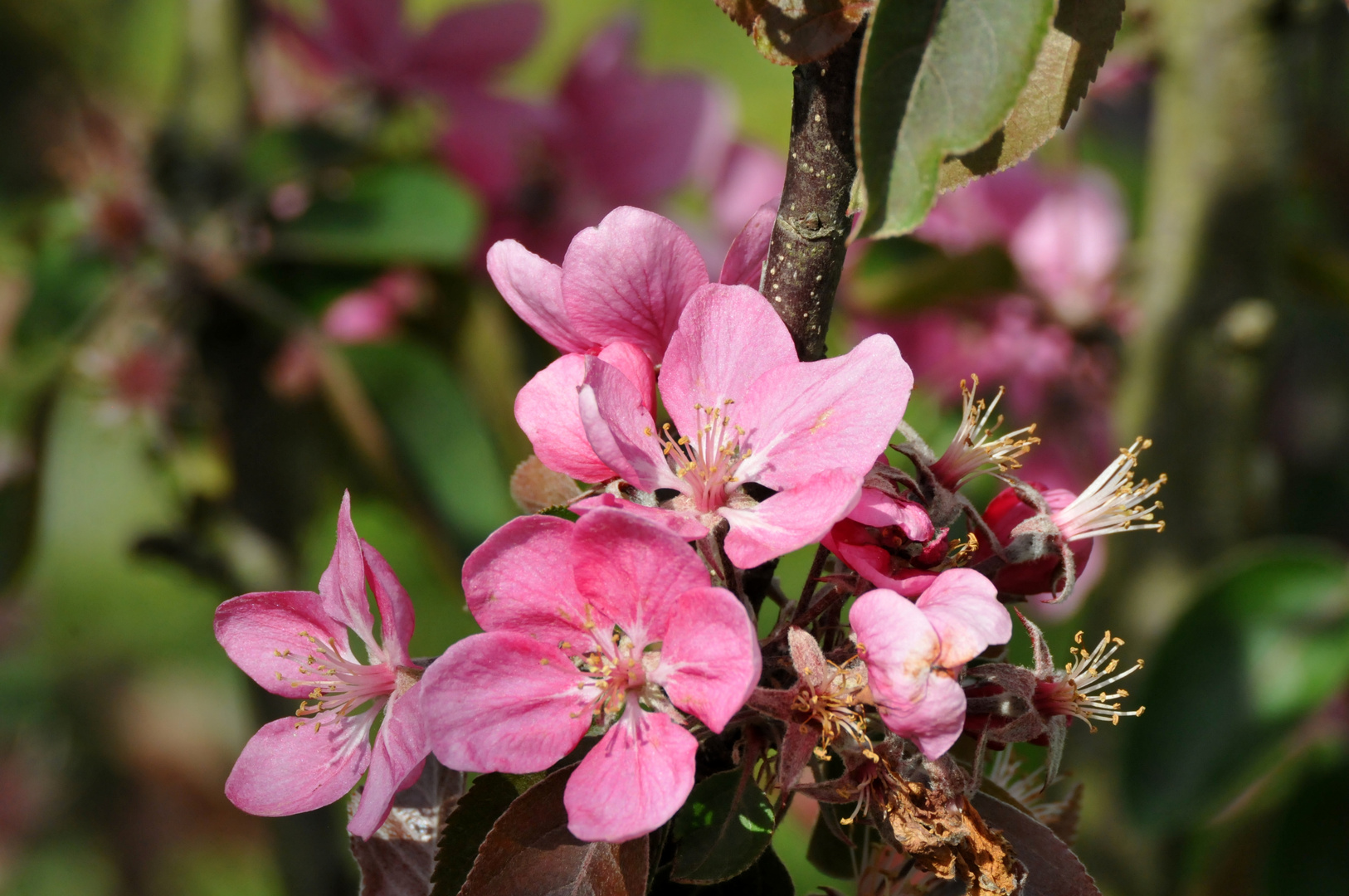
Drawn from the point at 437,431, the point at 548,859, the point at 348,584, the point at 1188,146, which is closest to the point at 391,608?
the point at 348,584

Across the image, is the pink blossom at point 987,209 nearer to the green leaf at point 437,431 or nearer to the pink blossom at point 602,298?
the green leaf at point 437,431

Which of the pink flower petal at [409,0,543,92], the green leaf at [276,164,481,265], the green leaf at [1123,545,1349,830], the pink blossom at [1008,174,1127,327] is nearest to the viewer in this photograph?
the green leaf at [1123,545,1349,830]

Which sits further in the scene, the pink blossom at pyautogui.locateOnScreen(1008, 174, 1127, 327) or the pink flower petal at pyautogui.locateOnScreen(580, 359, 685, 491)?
the pink blossom at pyautogui.locateOnScreen(1008, 174, 1127, 327)

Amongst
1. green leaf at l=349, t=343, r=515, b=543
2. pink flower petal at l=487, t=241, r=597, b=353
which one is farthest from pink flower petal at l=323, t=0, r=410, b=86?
pink flower petal at l=487, t=241, r=597, b=353

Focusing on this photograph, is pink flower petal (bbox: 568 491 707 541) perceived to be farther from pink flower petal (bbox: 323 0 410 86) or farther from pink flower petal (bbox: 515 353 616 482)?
pink flower petal (bbox: 323 0 410 86)

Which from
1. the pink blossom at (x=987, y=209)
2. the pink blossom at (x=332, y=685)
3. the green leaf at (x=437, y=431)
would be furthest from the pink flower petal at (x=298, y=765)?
the pink blossom at (x=987, y=209)

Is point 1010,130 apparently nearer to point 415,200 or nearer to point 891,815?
point 891,815
